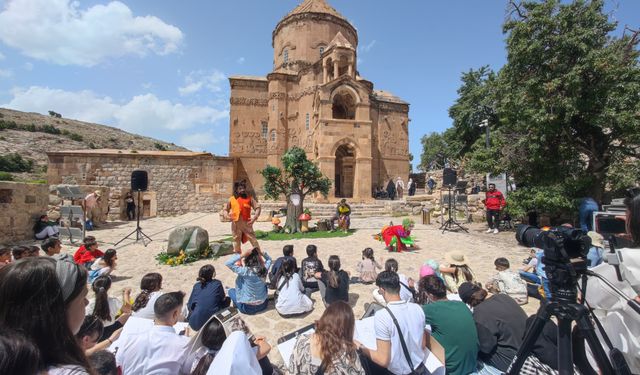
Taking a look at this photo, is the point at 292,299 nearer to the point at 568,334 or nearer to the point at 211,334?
the point at 211,334

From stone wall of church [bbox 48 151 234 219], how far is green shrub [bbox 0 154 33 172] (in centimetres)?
2184

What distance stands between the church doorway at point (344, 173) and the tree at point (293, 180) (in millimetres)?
10828

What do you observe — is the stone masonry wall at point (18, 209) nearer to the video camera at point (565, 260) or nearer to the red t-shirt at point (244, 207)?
the red t-shirt at point (244, 207)

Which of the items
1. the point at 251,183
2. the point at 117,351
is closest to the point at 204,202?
the point at 251,183

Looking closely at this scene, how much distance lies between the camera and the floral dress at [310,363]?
2.13m

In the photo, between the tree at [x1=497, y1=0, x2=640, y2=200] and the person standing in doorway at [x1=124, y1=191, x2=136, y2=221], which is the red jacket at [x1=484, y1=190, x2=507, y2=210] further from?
the person standing in doorway at [x1=124, y1=191, x2=136, y2=221]

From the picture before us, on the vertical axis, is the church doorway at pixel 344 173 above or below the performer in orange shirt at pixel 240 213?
above

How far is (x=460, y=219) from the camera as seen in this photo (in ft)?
46.8

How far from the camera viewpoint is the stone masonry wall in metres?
8.49

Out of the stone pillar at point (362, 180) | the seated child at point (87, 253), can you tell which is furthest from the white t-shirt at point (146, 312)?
the stone pillar at point (362, 180)

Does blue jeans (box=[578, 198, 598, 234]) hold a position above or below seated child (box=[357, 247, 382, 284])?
above

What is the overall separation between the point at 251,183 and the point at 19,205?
15855 millimetres

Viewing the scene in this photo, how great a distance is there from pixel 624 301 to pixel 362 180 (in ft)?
57.7

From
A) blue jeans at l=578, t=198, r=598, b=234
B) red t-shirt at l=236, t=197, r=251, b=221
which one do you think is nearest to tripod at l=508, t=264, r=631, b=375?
red t-shirt at l=236, t=197, r=251, b=221
